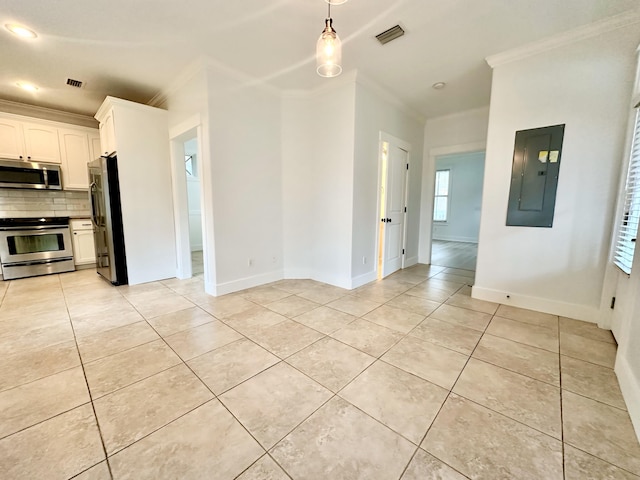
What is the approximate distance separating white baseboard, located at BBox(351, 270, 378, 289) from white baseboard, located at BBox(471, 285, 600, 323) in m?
1.34

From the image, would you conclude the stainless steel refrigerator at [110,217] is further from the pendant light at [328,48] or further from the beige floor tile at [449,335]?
the beige floor tile at [449,335]

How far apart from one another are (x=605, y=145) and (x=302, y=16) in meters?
3.10

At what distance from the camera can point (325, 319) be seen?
8.62ft

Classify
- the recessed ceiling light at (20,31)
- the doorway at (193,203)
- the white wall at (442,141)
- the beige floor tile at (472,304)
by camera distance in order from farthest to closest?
the doorway at (193,203) → the white wall at (442,141) → the beige floor tile at (472,304) → the recessed ceiling light at (20,31)

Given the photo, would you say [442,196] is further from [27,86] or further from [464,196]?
[27,86]

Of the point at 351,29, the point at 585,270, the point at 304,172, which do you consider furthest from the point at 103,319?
the point at 585,270

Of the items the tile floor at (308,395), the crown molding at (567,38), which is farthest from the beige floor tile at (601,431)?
the crown molding at (567,38)

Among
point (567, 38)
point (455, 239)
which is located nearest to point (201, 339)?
point (567, 38)

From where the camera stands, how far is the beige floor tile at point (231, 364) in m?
1.71

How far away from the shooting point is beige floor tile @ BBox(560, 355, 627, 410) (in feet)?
5.12

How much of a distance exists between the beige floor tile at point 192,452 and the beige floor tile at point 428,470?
0.69 meters

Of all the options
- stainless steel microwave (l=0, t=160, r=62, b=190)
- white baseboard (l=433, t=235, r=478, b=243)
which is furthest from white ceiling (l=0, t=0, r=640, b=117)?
white baseboard (l=433, t=235, r=478, b=243)

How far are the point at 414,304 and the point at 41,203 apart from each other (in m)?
6.38

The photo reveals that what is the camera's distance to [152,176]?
12.5 feet
